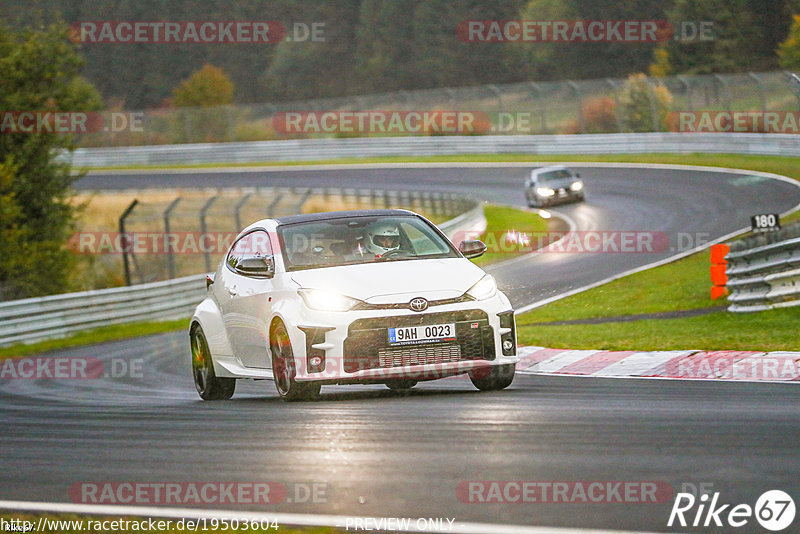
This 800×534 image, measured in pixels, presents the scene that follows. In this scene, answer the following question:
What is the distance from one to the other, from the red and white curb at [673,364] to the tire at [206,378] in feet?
9.47

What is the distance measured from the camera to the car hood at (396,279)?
362 inches

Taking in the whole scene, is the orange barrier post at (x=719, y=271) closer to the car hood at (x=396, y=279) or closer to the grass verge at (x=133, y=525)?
the car hood at (x=396, y=279)

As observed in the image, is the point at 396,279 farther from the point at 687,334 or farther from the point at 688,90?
the point at 688,90

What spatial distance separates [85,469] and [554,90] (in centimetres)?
4555

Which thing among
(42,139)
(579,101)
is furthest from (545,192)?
(42,139)

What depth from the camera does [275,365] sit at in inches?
383

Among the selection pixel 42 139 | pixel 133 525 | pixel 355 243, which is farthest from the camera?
pixel 42 139

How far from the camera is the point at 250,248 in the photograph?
35.3 feet

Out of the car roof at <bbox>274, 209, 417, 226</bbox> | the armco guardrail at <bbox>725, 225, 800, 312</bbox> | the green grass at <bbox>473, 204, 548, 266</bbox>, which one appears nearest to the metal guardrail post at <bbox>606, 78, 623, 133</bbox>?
the green grass at <bbox>473, 204, 548, 266</bbox>

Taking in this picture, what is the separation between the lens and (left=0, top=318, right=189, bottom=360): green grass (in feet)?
73.5

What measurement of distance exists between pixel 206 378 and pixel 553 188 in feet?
88.4

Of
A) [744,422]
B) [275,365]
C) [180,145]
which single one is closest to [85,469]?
[275,365]

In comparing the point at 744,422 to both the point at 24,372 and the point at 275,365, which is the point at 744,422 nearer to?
the point at 275,365

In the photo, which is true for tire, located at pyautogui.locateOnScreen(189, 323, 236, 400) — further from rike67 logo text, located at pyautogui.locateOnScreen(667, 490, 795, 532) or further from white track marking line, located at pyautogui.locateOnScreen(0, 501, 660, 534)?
rike67 logo text, located at pyautogui.locateOnScreen(667, 490, 795, 532)
